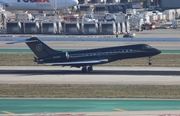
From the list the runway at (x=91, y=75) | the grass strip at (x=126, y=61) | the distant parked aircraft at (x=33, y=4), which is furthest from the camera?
the distant parked aircraft at (x=33, y=4)

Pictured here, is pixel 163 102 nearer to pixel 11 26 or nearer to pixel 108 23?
pixel 108 23

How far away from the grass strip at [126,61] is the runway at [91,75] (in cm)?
287

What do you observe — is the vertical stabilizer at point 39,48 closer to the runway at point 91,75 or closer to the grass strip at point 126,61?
the runway at point 91,75

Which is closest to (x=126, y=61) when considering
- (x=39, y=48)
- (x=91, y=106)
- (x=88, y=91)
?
(x=39, y=48)

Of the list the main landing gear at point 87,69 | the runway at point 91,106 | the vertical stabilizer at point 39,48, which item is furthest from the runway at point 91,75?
the runway at point 91,106

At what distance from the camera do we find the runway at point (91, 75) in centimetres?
4794

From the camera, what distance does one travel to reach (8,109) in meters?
35.7

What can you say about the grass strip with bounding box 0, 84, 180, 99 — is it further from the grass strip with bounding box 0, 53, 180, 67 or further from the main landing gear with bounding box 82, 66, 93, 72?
the grass strip with bounding box 0, 53, 180, 67

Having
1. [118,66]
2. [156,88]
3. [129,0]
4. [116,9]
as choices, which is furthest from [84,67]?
[129,0]

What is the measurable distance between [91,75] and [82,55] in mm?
3423

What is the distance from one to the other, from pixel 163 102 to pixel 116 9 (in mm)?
127046

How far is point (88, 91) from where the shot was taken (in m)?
42.5

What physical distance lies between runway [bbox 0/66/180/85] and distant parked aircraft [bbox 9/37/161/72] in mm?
980

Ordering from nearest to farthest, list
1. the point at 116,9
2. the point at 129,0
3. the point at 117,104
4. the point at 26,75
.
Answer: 1. the point at 117,104
2. the point at 26,75
3. the point at 116,9
4. the point at 129,0
